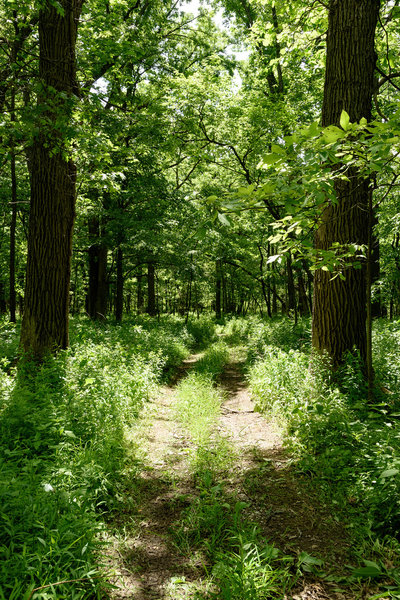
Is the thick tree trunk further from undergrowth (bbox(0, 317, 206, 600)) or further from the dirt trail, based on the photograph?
undergrowth (bbox(0, 317, 206, 600))

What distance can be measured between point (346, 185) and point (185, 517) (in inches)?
174

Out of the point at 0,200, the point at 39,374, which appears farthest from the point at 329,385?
the point at 0,200

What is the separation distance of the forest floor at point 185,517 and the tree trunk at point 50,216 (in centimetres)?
247

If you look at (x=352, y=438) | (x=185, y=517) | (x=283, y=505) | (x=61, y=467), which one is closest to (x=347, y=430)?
(x=352, y=438)

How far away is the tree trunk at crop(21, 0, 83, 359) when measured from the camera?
5.38m

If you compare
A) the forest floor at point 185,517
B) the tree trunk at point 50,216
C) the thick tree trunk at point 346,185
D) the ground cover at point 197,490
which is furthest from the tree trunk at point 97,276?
the thick tree trunk at point 346,185

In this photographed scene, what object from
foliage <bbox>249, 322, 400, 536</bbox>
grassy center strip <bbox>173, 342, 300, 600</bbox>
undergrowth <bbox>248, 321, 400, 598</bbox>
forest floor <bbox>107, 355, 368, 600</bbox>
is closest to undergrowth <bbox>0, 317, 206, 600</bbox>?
forest floor <bbox>107, 355, 368, 600</bbox>

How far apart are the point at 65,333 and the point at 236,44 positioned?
1692 cm

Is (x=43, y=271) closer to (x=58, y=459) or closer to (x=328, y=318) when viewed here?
(x=58, y=459)

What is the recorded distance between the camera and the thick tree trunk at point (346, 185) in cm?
436

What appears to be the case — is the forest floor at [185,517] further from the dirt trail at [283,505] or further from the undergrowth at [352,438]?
the undergrowth at [352,438]

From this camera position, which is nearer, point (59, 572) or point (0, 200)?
point (59, 572)

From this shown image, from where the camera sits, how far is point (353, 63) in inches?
172

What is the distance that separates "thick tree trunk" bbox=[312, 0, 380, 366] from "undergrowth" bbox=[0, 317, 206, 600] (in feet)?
10.9
